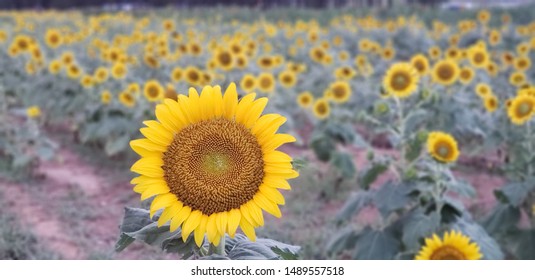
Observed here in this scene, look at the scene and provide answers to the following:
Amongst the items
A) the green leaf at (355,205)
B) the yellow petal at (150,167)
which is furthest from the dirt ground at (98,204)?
the yellow petal at (150,167)

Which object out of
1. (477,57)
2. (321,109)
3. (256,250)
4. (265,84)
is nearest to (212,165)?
(256,250)

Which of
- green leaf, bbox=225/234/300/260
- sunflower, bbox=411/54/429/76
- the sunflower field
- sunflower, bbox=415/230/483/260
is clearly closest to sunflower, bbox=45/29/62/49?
the sunflower field

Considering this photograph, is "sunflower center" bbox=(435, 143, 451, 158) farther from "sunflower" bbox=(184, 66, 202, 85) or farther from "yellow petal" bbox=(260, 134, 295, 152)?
"sunflower" bbox=(184, 66, 202, 85)

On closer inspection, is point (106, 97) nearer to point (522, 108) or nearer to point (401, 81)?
point (401, 81)

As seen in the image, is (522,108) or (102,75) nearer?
(522,108)
